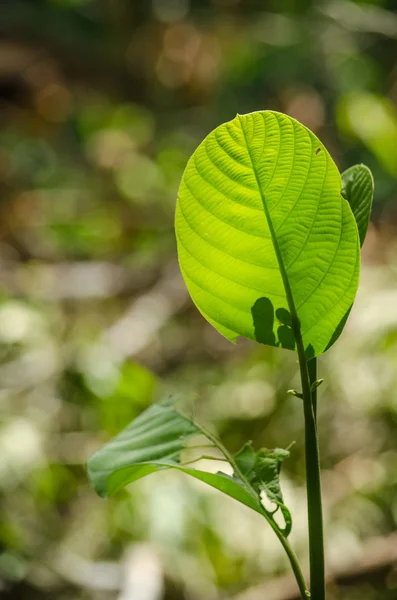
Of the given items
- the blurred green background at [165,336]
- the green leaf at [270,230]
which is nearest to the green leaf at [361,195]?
the green leaf at [270,230]

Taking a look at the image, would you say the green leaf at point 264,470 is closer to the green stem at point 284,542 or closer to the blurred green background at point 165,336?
the green stem at point 284,542

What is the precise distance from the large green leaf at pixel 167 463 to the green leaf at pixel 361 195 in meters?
0.17

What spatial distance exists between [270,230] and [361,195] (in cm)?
7

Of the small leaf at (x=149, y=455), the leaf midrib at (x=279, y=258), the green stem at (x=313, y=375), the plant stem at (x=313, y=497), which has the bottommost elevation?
the small leaf at (x=149, y=455)

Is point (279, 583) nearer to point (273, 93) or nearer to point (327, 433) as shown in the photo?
point (327, 433)

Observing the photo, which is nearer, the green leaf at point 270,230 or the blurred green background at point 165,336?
the green leaf at point 270,230

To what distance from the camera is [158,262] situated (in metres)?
2.73

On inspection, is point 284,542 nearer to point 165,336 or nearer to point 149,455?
point 149,455

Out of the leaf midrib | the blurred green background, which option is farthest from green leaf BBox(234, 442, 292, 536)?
the blurred green background

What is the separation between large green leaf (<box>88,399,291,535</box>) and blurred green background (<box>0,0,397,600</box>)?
0.30m

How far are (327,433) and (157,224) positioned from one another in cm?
158

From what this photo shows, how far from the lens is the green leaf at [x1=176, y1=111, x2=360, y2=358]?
0.41m

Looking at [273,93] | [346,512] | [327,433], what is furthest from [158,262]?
[273,93]

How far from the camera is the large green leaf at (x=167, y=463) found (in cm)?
43
